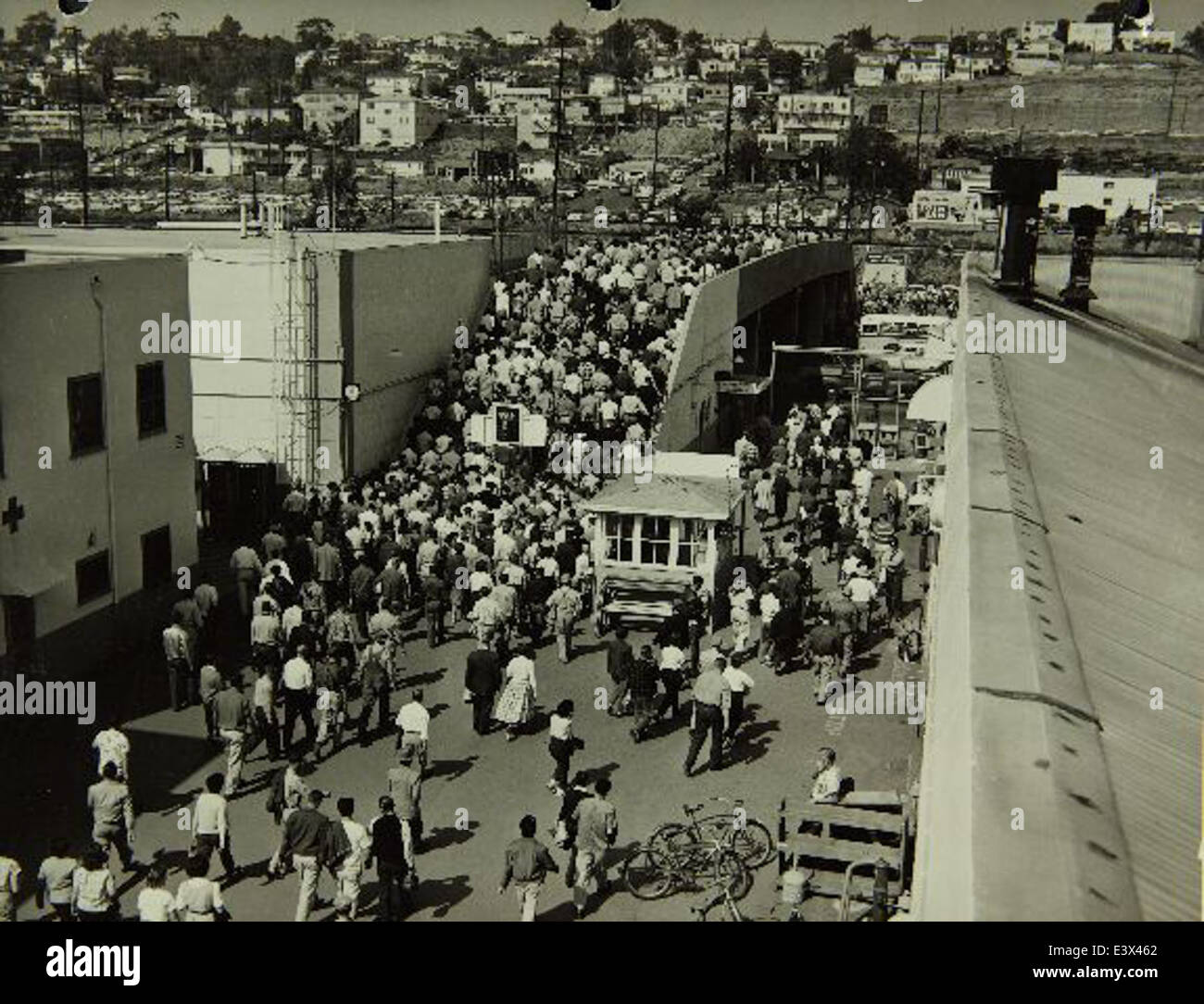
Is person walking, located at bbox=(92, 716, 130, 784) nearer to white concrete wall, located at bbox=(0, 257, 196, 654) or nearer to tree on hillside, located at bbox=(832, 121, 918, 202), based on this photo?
white concrete wall, located at bbox=(0, 257, 196, 654)

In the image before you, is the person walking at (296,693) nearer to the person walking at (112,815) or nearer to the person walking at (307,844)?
the person walking at (112,815)

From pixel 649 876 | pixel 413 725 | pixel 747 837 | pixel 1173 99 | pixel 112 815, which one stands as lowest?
pixel 649 876

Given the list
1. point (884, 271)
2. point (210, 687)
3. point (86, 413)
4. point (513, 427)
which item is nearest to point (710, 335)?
point (513, 427)

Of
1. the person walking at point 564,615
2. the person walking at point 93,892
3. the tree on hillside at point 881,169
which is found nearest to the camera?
Answer: the person walking at point 93,892

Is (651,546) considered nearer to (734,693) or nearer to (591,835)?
(734,693)

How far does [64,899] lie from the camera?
11.2 m

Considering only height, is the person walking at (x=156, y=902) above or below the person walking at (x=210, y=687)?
above

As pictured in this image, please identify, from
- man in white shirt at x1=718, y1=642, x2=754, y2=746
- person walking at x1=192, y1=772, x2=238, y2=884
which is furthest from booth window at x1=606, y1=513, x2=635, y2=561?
person walking at x1=192, y1=772, x2=238, y2=884

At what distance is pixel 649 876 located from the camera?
12898 mm

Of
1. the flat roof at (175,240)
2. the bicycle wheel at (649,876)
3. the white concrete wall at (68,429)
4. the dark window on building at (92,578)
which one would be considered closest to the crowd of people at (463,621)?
→ the bicycle wheel at (649,876)

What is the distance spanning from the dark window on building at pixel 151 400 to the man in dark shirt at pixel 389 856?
34.9 feet

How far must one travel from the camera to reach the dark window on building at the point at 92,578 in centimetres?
1912

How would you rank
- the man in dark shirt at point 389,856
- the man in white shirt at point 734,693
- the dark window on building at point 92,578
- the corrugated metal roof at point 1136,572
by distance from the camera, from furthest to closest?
1. the dark window on building at point 92,578
2. the man in white shirt at point 734,693
3. the man in dark shirt at point 389,856
4. the corrugated metal roof at point 1136,572

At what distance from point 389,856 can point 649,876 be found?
8.05ft
